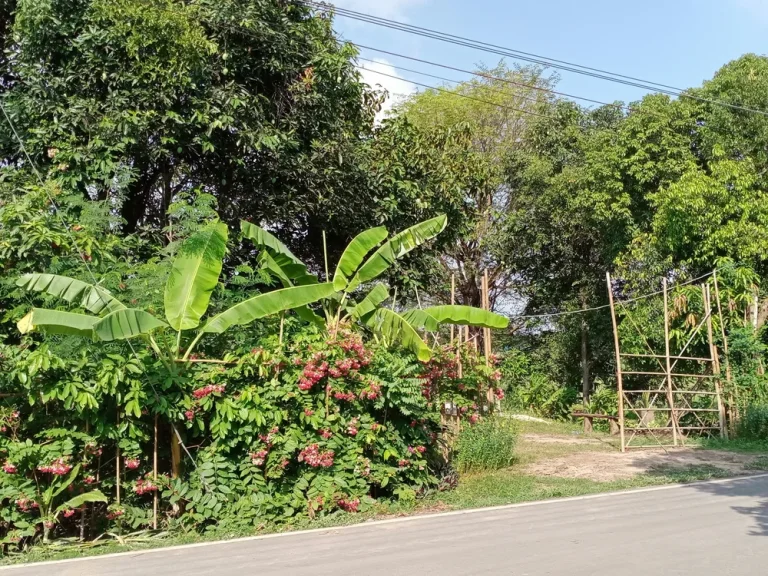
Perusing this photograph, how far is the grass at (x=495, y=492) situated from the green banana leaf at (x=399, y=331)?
195 cm

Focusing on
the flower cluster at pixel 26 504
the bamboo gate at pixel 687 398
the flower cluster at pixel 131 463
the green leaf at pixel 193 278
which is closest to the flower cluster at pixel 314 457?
the flower cluster at pixel 131 463

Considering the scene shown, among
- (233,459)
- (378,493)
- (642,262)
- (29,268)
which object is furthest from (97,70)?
(642,262)

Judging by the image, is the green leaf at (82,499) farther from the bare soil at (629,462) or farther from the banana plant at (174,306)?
the bare soil at (629,462)

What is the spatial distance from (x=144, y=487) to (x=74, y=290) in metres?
2.27

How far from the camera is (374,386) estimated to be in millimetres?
8156

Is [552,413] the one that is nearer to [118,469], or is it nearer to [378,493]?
[378,493]

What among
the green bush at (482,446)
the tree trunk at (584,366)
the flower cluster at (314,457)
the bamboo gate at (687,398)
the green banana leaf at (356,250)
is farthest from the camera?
Result: the tree trunk at (584,366)

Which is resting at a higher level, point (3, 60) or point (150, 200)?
point (3, 60)

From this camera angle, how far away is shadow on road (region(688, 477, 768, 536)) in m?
6.94

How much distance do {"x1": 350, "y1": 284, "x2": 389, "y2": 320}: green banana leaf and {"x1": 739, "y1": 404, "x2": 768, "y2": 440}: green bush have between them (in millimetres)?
9974

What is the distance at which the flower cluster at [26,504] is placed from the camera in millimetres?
6664

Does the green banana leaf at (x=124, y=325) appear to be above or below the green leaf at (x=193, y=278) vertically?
below

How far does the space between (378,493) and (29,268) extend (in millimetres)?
5167

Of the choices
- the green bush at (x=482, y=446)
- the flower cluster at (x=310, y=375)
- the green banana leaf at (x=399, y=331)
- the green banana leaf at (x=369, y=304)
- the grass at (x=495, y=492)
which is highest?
the green banana leaf at (x=369, y=304)
